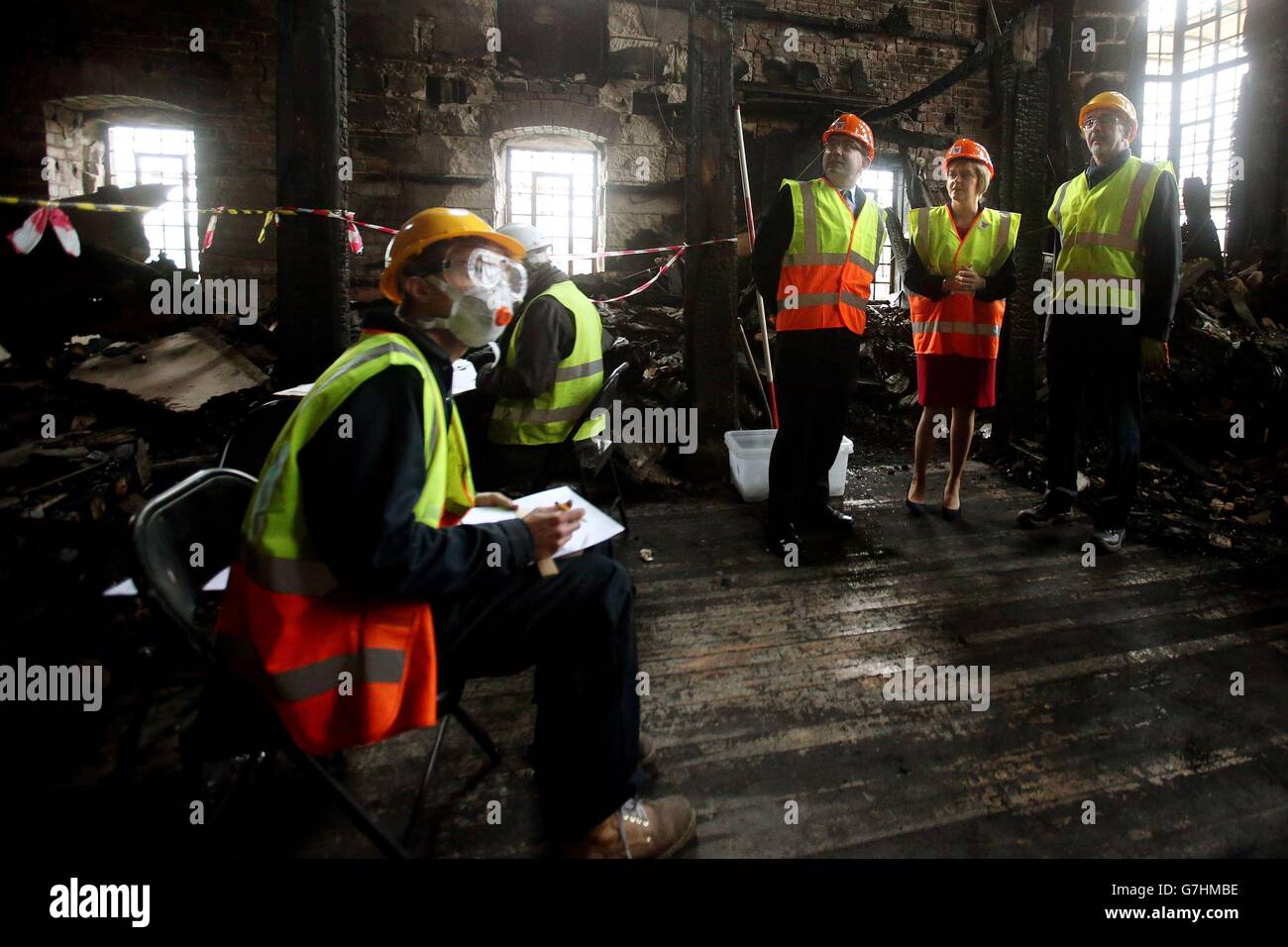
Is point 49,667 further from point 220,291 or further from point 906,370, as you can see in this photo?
point 906,370

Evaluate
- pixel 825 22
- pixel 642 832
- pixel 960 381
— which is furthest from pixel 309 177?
pixel 825 22

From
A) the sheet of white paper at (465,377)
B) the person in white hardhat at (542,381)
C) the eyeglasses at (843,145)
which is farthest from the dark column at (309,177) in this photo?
the eyeglasses at (843,145)

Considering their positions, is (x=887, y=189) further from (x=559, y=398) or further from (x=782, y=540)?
(x=559, y=398)

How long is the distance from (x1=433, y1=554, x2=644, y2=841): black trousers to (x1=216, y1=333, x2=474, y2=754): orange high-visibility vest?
0.43ft

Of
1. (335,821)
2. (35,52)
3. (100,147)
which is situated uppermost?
(35,52)

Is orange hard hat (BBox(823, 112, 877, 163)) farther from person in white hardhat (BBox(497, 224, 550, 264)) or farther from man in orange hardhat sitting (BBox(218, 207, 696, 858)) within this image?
man in orange hardhat sitting (BBox(218, 207, 696, 858))

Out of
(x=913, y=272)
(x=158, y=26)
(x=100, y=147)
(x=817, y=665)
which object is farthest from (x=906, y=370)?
(x=100, y=147)

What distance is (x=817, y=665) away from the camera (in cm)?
257

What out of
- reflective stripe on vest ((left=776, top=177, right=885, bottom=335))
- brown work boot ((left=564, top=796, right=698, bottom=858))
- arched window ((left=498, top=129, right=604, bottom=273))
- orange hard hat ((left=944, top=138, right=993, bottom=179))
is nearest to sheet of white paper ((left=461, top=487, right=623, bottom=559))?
brown work boot ((left=564, top=796, right=698, bottom=858))

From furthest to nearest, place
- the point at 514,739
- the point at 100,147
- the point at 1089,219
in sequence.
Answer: the point at 100,147 < the point at 1089,219 < the point at 514,739

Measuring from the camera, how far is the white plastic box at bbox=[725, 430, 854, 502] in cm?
450

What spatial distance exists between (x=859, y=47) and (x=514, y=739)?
1039 cm

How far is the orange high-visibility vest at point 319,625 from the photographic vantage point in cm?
124
